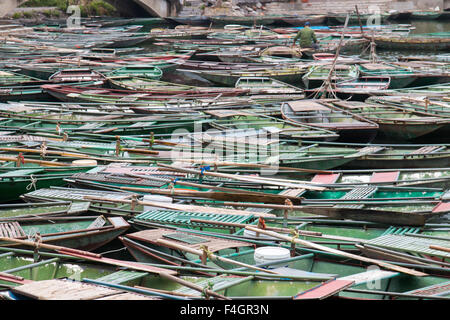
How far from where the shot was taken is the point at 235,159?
15031 millimetres

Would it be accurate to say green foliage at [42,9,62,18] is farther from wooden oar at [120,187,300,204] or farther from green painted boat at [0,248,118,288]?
green painted boat at [0,248,118,288]

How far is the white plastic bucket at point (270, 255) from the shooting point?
920 centimetres

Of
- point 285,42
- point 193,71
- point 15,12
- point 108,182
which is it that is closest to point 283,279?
point 108,182

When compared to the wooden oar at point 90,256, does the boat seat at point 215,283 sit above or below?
below

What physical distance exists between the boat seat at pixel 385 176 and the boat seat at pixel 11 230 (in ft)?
24.3

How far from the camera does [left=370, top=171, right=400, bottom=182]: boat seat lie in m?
13.3

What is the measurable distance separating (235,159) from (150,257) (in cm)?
555

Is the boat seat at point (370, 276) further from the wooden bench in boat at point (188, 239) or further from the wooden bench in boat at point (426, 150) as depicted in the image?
the wooden bench in boat at point (426, 150)

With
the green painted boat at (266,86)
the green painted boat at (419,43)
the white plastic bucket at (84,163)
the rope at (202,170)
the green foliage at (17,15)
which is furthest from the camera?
the green foliage at (17,15)

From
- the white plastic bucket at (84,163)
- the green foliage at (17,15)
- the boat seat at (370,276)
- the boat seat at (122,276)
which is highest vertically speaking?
the green foliage at (17,15)

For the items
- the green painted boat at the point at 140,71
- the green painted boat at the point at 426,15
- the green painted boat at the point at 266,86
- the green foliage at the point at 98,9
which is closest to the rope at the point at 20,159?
the green painted boat at the point at 266,86

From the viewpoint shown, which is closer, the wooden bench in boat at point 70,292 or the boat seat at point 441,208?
the wooden bench in boat at point 70,292

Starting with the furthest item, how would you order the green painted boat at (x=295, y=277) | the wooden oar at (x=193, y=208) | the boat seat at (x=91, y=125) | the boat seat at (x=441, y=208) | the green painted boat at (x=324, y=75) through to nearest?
the green painted boat at (x=324, y=75), the boat seat at (x=91, y=125), the wooden oar at (x=193, y=208), the boat seat at (x=441, y=208), the green painted boat at (x=295, y=277)
